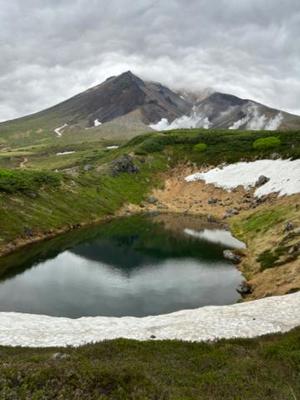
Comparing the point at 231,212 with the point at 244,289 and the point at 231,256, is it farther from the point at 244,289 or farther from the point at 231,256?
the point at 244,289

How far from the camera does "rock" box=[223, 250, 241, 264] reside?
7391 centimetres

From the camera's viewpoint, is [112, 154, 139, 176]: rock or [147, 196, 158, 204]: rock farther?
[112, 154, 139, 176]: rock

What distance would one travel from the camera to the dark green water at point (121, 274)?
5372cm

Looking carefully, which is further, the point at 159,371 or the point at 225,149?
the point at 225,149

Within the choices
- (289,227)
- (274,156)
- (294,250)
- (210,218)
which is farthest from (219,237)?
(274,156)

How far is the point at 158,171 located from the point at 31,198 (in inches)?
2867

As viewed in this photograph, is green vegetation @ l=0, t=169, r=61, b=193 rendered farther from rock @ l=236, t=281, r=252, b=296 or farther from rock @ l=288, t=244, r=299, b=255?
rock @ l=288, t=244, r=299, b=255

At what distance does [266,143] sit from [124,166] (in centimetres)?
5610

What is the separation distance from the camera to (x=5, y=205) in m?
98.4

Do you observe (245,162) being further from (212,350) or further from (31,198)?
(212,350)

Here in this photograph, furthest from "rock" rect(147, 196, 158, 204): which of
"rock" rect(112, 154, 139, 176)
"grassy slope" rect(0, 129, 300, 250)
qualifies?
"rock" rect(112, 154, 139, 176)

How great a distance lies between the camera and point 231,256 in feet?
249

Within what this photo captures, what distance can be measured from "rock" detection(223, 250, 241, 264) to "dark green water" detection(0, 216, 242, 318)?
1.12 m

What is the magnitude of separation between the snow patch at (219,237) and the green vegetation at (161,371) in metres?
57.5
